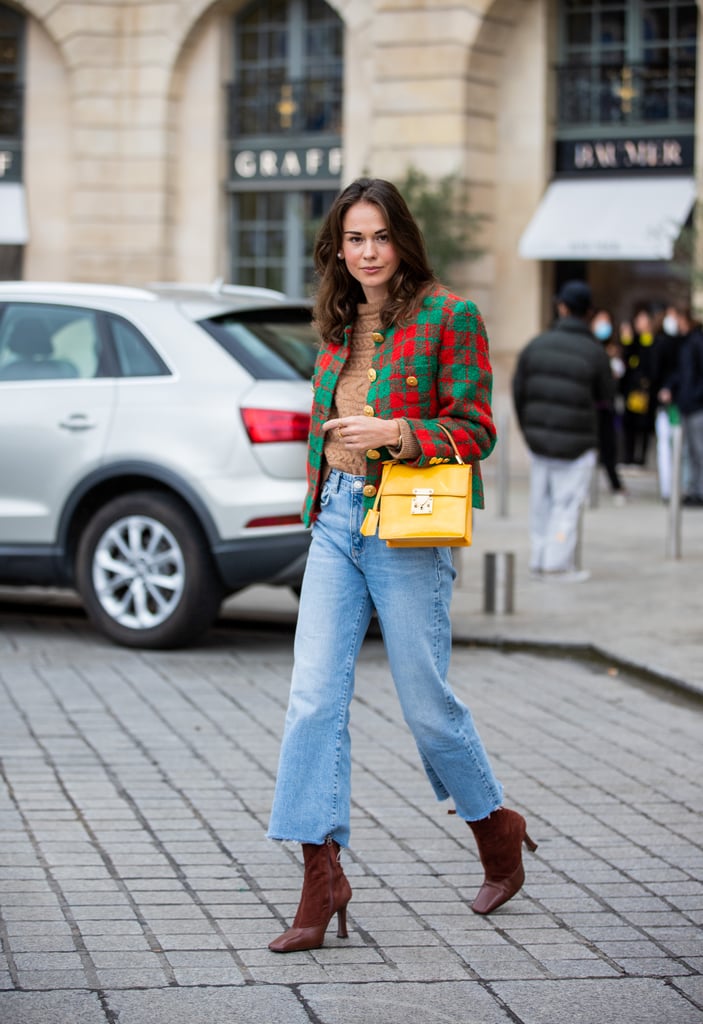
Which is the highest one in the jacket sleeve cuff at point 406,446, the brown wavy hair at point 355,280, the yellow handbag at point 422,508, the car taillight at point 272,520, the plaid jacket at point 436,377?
the brown wavy hair at point 355,280

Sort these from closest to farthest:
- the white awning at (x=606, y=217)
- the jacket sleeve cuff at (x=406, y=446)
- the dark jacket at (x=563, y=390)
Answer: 1. the jacket sleeve cuff at (x=406, y=446)
2. the dark jacket at (x=563, y=390)
3. the white awning at (x=606, y=217)

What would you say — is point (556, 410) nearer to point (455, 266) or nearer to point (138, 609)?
point (138, 609)

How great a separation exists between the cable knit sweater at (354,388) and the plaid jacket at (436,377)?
5 cm

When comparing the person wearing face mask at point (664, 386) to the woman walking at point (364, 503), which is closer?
the woman walking at point (364, 503)

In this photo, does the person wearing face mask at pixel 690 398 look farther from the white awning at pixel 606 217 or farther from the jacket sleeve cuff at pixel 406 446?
the jacket sleeve cuff at pixel 406 446

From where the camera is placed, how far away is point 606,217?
2327 cm

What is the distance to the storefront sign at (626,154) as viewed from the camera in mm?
23406

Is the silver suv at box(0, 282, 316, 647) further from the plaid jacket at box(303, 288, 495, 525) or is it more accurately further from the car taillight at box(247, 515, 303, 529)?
the plaid jacket at box(303, 288, 495, 525)

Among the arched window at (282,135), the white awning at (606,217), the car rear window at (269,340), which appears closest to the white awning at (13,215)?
the arched window at (282,135)

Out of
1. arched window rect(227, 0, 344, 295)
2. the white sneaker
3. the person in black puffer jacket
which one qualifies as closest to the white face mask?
arched window rect(227, 0, 344, 295)

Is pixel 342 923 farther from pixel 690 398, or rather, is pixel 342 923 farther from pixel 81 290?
pixel 690 398

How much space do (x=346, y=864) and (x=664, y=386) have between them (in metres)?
13.6

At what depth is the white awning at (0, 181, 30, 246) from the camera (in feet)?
90.4

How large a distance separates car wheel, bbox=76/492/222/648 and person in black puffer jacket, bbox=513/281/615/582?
11.2 feet
